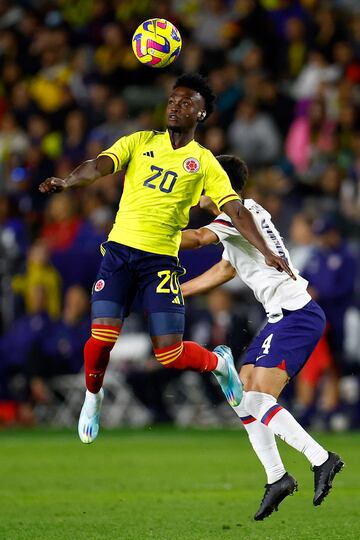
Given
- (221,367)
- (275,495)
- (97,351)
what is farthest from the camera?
(221,367)

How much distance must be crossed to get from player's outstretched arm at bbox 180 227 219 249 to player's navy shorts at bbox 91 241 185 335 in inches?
14.3

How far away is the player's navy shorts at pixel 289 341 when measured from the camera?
8.17 m

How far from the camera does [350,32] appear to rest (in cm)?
1727

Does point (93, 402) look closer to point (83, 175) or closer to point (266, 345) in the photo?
point (266, 345)

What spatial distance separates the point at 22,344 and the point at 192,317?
2272mm

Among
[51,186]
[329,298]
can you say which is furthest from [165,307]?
[329,298]

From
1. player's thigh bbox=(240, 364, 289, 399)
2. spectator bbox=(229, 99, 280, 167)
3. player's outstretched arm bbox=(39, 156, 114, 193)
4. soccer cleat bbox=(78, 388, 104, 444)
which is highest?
player's outstretched arm bbox=(39, 156, 114, 193)

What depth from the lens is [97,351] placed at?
844 cm

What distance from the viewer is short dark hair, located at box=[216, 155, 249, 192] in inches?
346

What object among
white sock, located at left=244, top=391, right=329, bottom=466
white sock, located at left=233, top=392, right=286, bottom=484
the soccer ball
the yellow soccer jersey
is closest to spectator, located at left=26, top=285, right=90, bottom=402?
the soccer ball

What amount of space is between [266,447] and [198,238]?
1579mm

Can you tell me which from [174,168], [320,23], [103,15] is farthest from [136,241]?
[103,15]

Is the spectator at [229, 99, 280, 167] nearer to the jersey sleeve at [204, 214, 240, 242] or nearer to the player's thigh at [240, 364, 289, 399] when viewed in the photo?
the jersey sleeve at [204, 214, 240, 242]

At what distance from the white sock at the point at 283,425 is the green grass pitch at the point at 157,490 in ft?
1.58
